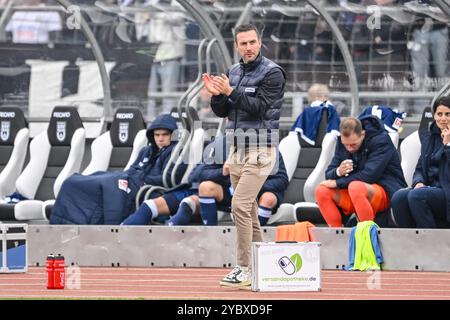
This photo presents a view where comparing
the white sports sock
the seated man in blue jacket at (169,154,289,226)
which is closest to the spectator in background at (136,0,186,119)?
the white sports sock

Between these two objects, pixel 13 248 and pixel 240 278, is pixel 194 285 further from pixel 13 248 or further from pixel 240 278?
pixel 13 248

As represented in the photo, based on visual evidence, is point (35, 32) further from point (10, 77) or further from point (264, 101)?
point (264, 101)

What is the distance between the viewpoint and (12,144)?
19328 millimetres

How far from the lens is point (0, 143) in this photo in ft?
63.6

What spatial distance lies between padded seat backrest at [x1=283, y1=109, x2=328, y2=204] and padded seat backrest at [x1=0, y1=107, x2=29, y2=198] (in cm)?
345

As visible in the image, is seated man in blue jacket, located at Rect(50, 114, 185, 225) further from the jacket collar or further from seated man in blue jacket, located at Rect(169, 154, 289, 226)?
the jacket collar

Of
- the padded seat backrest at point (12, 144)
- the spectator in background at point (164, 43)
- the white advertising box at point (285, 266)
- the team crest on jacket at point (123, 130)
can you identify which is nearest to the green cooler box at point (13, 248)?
the white advertising box at point (285, 266)

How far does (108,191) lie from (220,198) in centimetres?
138

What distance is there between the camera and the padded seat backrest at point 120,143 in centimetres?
1848

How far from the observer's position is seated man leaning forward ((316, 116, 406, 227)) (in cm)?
1537

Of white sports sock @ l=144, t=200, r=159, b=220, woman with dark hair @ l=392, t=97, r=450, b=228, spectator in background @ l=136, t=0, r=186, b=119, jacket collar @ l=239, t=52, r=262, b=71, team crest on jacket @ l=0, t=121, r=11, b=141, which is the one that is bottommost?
white sports sock @ l=144, t=200, r=159, b=220

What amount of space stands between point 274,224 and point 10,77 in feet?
14.8

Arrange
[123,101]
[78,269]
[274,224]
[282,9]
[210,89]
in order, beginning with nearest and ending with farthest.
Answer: [210,89], [78,269], [274,224], [282,9], [123,101]
